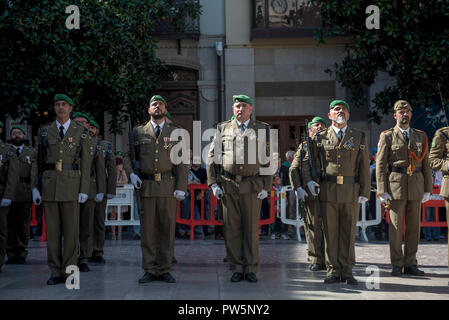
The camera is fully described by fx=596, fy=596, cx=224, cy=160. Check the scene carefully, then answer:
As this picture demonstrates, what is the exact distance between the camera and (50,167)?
7.54 metres

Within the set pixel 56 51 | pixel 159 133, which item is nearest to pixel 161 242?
pixel 159 133

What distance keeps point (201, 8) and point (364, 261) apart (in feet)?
38.4

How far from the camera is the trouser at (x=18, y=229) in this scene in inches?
370

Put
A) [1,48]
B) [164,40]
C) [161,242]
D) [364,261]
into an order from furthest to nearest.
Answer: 1. [164,40]
2. [1,48]
3. [364,261]
4. [161,242]

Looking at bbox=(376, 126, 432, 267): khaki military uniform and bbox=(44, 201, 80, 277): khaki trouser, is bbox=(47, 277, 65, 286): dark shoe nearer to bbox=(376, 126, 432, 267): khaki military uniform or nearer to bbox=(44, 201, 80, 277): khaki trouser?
bbox=(44, 201, 80, 277): khaki trouser

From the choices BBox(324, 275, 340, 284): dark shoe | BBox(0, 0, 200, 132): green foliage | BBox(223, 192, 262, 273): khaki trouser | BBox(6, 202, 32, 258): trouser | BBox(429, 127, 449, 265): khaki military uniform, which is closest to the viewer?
BBox(324, 275, 340, 284): dark shoe

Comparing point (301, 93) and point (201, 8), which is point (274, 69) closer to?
point (301, 93)

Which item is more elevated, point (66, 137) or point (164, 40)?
point (164, 40)

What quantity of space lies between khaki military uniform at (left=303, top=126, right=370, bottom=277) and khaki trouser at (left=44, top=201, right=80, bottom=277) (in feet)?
10.3

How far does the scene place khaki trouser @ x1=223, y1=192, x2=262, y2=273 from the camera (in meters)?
7.46

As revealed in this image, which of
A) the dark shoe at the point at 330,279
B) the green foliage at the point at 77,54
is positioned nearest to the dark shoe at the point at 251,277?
the dark shoe at the point at 330,279

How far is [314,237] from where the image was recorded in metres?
8.70

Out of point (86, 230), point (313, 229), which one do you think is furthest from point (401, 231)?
point (86, 230)

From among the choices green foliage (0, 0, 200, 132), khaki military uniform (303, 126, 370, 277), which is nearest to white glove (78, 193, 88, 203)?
khaki military uniform (303, 126, 370, 277)
